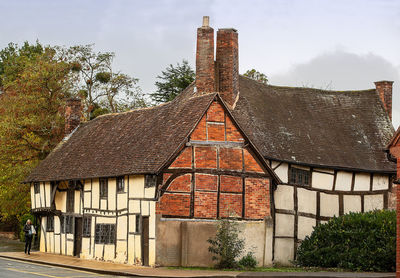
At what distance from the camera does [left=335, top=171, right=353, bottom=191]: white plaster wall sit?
2855 centimetres

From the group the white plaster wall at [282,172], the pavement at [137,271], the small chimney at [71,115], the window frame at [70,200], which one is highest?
the small chimney at [71,115]

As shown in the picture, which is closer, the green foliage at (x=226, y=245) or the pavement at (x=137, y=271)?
the pavement at (x=137, y=271)

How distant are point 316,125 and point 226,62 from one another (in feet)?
19.5

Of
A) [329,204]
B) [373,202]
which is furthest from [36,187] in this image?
[373,202]

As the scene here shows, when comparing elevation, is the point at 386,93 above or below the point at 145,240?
above

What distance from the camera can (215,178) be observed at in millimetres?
24297

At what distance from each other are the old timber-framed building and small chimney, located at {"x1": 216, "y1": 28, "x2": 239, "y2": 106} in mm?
45

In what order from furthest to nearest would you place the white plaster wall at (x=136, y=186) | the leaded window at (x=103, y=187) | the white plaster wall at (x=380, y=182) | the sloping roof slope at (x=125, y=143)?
the white plaster wall at (x=380, y=182), the leaded window at (x=103, y=187), the sloping roof slope at (x=125, y=143), the white plaster wall at (x=136, y=186)

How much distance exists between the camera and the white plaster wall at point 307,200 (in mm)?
27406

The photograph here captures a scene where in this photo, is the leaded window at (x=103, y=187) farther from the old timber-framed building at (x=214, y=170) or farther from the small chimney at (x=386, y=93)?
the small chimney at (x=386, y=93)

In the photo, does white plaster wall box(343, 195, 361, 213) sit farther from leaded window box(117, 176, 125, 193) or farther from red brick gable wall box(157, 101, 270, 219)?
leaded window box(117, 176, 125, 193)

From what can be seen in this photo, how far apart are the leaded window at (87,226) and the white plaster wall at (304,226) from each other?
911cm

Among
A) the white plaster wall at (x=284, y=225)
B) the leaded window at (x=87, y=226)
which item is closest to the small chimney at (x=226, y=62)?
the white plaster wall at (x=284, y=225)

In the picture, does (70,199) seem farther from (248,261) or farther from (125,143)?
(248,261)
